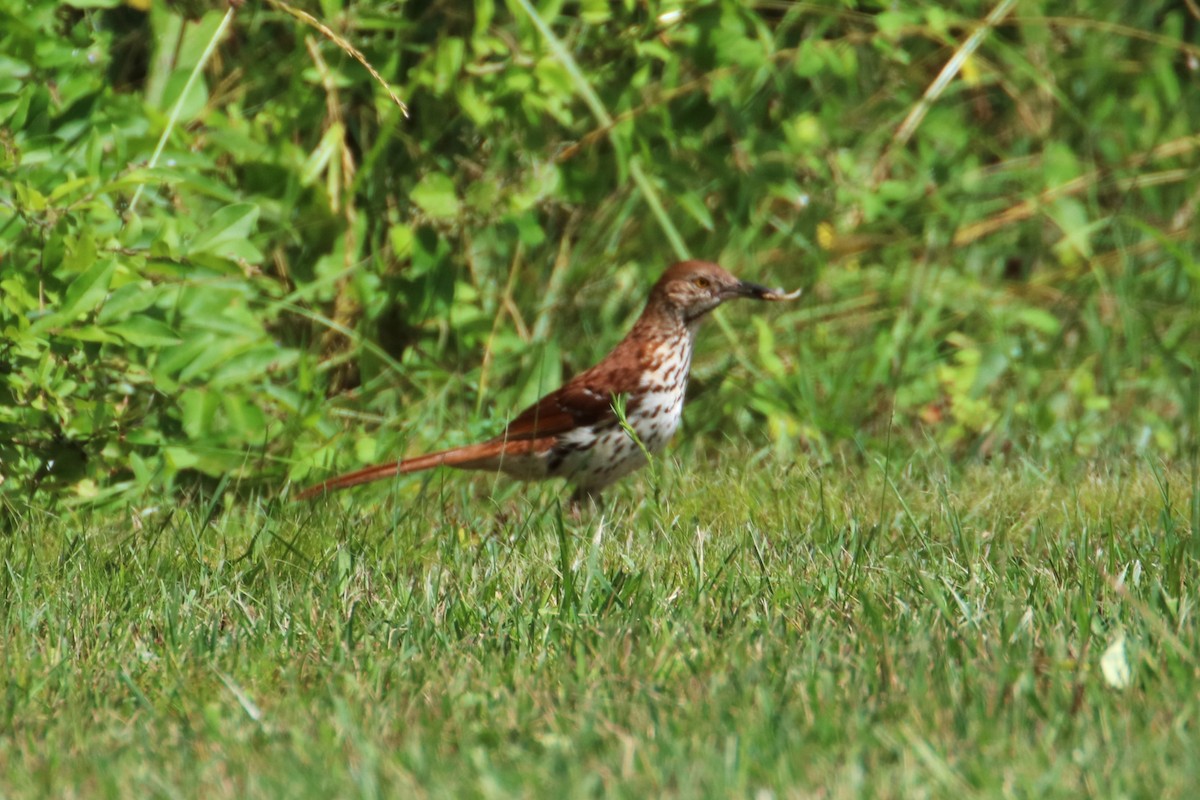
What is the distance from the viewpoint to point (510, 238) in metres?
5.46

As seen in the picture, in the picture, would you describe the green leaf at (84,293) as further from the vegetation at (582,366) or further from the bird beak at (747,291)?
the bird beak at (747,291)

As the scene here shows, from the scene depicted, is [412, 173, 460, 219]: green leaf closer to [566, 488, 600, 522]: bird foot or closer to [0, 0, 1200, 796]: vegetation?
[0, 0, 1200, 796]: vegetation

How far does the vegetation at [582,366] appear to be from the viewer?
261 centimetres

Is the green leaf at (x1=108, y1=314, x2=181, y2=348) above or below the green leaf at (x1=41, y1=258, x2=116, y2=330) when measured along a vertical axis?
below

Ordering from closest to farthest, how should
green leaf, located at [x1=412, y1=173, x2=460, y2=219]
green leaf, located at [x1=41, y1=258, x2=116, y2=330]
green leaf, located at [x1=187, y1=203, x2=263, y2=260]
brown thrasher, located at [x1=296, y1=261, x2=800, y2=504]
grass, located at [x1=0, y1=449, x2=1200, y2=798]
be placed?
grass, located at [x1=0, y1=449, x2=1200, y2=798]
green leaf, located at [x1=41, y1=258, x2=116, y2=330]
green leaf, located at [x1=187, y1=203, x2=263, y2=260]
brown thrasher, located at [x1=296, y1=261, x2=800, y2=504]
green leaf, located at [x1=412, y1=173, x2=460, y2=219]

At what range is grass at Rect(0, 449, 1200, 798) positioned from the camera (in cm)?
238

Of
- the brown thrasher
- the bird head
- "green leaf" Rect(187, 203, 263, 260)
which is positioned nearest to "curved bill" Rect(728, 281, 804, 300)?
the bird head

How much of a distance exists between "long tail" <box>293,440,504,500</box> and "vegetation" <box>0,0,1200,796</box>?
0.10 meters

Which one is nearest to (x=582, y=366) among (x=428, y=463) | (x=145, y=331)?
(x=428, y=463)

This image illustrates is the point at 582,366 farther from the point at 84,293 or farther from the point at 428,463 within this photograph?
the point at 84,293

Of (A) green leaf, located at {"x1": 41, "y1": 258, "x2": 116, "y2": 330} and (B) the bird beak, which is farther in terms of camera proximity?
(B) the bird beak

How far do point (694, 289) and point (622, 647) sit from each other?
2226mm

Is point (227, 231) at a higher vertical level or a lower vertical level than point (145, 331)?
higher

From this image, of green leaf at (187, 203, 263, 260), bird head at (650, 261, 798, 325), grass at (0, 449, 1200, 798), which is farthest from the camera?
bird head at (650, 261, 798, 325)
